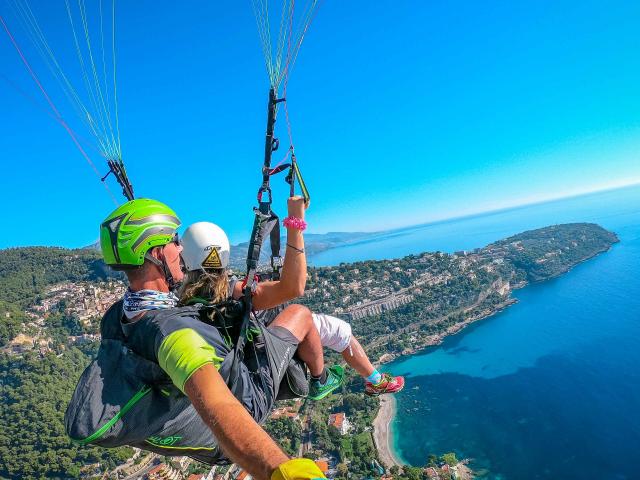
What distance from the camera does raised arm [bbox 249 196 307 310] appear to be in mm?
1675

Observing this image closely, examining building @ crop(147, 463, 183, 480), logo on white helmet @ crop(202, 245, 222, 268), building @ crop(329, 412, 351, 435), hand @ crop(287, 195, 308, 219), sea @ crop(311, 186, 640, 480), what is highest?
hand @ crop(287, 195, 308, 219)

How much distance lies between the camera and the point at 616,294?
3934cm

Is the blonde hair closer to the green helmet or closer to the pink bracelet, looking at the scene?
the green helmet

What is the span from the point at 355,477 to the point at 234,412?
19.6 meters

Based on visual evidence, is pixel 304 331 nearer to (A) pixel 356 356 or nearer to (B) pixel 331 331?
(B) pixel 331 331

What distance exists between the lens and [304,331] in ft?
6.88

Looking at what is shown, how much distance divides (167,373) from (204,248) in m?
0.92

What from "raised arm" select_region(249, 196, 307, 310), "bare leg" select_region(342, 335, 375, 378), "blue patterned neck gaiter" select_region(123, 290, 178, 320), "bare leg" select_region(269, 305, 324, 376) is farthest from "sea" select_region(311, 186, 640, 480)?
"blue patterned neck gaiter" select_region(123, 290, 178, 320)

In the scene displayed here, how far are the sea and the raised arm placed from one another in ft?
65.8

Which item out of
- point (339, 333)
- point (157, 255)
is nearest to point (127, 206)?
point (157, 255)

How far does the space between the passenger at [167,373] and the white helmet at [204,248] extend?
24 cm

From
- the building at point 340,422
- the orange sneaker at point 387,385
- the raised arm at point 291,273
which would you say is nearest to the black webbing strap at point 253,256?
the raised arm at point 291,273

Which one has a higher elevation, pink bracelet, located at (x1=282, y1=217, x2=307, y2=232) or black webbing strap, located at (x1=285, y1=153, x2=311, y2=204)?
black webbing strap, located at (x1=285, y1=153, x2=311, y2=204)

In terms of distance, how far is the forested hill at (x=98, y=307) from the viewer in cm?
2105
